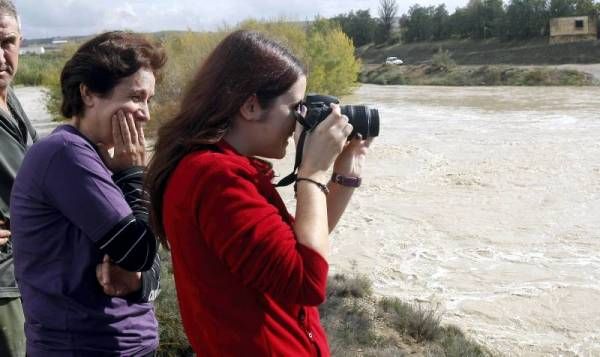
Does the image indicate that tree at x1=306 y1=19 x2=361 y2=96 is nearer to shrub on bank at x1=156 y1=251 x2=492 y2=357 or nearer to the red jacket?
shrub on bank at x1=156 y1=251 x2=492 y2=357

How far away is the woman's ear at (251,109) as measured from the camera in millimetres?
1404

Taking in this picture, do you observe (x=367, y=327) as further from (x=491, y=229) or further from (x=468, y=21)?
(x=468, y=21)

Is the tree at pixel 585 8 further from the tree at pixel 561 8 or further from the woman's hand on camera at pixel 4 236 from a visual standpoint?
the woman's hand on camera at pixel 4 236

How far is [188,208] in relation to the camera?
4.34 ft

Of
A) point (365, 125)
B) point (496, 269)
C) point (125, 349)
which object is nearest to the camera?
point (365, 125)

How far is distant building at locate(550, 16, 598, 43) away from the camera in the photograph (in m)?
43.6

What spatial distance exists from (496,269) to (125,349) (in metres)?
5.70

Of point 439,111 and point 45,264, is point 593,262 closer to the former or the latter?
point 45,264

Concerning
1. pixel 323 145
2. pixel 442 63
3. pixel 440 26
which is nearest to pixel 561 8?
pixel 440 26

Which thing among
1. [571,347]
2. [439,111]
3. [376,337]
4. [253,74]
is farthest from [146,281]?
[439,111]

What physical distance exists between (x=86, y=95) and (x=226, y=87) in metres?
0.57

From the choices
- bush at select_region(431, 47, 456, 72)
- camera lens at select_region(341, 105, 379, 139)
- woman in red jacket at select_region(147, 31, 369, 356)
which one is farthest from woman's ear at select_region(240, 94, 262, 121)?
bush at select_region(431, 47, 456, 72)

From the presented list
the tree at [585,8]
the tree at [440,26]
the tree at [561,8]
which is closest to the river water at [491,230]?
the tree at [585,8]

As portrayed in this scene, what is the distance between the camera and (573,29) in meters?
44.2
